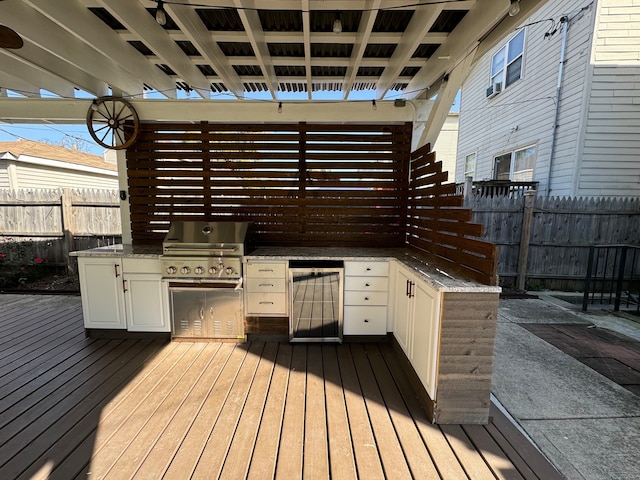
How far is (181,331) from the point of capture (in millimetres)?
2988

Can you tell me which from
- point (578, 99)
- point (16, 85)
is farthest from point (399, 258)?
point (578, 99)

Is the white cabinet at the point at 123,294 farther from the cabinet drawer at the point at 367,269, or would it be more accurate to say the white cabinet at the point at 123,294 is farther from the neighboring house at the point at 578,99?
the neighboring house at the point at 578,99

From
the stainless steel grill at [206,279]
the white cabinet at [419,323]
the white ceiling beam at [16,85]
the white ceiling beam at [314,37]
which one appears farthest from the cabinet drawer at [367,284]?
the white ceiling beam at [16,85]

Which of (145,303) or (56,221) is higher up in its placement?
(56,221)

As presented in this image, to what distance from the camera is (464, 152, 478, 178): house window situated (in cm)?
795

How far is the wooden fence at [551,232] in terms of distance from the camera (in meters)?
4.60

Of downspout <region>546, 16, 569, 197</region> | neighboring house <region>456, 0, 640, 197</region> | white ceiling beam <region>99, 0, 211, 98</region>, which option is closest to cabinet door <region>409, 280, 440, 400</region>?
white ceiling beam <region>99, 0, 211, 98</region>

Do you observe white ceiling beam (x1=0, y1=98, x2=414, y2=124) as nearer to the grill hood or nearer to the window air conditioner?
the grill hood

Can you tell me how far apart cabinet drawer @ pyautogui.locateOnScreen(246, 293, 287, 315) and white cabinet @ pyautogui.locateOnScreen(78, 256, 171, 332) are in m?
0.86

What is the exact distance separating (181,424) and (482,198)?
196 inches

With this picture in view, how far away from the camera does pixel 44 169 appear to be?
7719mm

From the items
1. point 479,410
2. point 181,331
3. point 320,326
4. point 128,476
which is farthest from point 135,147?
point 479,410

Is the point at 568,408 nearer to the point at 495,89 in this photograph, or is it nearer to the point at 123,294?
the point at 123,294

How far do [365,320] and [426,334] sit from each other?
3.22 ft
